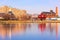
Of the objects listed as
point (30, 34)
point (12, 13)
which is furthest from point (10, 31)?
point (12, 13)

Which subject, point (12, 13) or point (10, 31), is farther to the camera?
point (12, 13)

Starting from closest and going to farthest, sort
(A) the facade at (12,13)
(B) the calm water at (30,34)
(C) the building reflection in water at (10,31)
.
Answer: (B) the calm water at (30,34), (C) the building reflection in water at (10,31), (A) the facade at (12,13)

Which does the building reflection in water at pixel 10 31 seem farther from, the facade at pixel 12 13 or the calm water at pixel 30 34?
the facade at pixel 12 13

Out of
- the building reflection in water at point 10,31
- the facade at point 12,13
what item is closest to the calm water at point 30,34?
the building reflection in water at point 10,31

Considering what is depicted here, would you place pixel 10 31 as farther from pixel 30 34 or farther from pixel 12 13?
pixel 12 13

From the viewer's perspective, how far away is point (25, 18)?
26.8m

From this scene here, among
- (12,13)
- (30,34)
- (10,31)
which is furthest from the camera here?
(12,13)

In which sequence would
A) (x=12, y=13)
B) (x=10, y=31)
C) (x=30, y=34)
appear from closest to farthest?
(x=30, y=34)
(x=10, y=31)
(x=12, y=13)

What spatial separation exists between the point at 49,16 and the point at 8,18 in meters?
6.88

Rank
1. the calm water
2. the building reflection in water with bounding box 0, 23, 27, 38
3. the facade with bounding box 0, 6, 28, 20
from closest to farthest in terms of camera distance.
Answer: the calm water < the building reflection in water with bounding box 0, 23, 27, 38 < the facade with bounding box 0, 6, 28, 20

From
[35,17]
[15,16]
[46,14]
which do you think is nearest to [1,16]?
[15,16]

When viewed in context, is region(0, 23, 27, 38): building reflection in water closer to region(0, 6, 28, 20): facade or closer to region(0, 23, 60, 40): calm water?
region(0, 23, 60, 40): calm water

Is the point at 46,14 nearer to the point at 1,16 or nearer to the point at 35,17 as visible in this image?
the point at 35,17

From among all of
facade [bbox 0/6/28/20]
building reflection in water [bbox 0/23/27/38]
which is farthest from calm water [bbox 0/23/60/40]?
facade [bbox 0/6/28/20]
